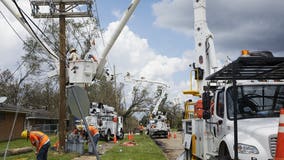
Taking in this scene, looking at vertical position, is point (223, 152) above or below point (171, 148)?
above

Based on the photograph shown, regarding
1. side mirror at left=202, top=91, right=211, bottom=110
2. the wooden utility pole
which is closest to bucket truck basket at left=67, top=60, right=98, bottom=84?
the wooden utility pole

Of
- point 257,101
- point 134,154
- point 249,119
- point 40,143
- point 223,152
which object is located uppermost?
point 257,101

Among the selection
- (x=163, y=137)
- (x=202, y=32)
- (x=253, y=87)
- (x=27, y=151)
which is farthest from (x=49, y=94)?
(x=253, y=87)

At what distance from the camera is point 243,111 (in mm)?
7004

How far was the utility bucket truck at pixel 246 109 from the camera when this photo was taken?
5.92m

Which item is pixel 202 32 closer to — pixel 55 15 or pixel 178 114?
pixel 55 15

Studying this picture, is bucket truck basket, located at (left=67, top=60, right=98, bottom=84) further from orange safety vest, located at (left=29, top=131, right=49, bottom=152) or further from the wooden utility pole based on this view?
the wooden utility pole

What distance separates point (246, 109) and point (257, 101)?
1.05 ft

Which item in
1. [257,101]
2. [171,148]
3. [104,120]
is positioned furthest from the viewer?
[104,120]

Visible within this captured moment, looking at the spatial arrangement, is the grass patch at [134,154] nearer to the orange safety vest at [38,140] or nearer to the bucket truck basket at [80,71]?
the bucket truck basket at [80,71]

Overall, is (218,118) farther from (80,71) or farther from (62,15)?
(62,15)

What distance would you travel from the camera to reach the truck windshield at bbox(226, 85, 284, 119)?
6965 millimetres

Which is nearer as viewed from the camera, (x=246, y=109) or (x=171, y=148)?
(x=246, y=109)

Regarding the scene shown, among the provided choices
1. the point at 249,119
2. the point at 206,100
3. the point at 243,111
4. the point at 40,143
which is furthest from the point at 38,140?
the point at 249,119
